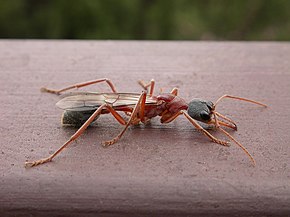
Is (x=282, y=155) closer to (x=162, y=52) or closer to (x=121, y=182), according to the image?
(x=121, y=182)

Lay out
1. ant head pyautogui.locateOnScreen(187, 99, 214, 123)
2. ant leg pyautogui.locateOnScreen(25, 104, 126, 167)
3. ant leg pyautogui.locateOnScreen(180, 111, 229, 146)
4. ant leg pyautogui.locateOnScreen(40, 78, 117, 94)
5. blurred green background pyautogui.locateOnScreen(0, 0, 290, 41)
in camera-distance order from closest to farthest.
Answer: ant leg pyautogui.locateOnScreen(25, 104, 126, 167) → ant leg pyautogui.locateOnScreen(180, 111, 229, 146) → ant head pyautogui.locateOnScreen(187, 99, 214, 123) → ant leg pyautogui.locateOnScreen(40, 78, 117, 94) → blurred green background pyautogui.locateOnScreen(0, 0, 290, 41)

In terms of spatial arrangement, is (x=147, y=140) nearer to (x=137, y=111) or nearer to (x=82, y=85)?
(x=137, y=111)

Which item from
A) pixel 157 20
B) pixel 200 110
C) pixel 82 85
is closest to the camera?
pixel 200 110

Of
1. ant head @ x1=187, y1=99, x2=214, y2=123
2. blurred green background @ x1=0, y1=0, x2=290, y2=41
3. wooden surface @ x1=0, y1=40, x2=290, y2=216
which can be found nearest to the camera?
wooden surface @ x1=0, y1=40, x2=290, y2=216

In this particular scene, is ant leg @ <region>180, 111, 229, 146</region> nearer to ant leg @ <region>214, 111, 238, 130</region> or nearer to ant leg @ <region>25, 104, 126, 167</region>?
ant leg @ <region>214, 111, 238, 130</region>

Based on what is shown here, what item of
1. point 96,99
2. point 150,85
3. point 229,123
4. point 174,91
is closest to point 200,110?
point 229,123

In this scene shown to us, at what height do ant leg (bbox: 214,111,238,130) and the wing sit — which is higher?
the wing

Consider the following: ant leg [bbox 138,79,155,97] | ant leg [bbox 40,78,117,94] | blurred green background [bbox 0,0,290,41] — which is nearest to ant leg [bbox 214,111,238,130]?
ant leg [bbox 138,79,155,97]

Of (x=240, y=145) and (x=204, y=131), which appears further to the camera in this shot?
(x=204, y=131)
